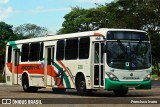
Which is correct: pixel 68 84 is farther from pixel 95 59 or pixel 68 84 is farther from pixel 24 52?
pixel 24 52

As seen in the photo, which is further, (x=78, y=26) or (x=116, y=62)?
(x=78, y=26)

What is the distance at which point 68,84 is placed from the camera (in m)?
23.1

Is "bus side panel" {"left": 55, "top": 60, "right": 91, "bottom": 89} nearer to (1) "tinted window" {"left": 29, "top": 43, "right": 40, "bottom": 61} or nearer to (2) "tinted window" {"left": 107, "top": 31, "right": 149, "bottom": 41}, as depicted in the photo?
(2) "tinted window" {"left": 107, "top": 31, "right": 149, "bottom": 41}

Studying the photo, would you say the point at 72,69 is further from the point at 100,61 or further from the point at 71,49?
the point at 100,61

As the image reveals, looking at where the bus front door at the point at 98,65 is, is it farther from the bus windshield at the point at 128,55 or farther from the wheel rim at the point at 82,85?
the wheel rim at the point at 82,85

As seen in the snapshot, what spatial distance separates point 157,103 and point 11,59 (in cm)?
1425

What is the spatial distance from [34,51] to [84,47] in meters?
5.44

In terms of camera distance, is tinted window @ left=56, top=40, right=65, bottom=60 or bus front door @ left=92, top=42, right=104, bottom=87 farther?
tinted window @ left=56, top=40, right=65, bottom=60

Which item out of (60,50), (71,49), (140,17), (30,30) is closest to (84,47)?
(71,49)

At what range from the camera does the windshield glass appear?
20.7 m

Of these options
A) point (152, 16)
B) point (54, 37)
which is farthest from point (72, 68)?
point (152, 16)

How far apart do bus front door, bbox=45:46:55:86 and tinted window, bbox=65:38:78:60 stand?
1652mm

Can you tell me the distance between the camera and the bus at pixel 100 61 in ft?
67.9

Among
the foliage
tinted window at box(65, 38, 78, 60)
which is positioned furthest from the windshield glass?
the foliage
